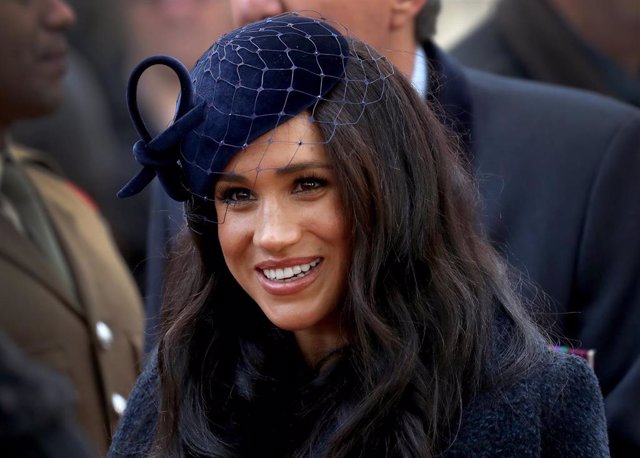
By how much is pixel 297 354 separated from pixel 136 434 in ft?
1.24

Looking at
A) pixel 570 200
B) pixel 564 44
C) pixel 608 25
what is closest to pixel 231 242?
pixel 570 200

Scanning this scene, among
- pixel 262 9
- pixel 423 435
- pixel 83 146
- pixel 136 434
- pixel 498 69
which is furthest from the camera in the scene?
pixel 83 146

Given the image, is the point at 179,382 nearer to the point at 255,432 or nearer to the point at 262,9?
the point at 255,432

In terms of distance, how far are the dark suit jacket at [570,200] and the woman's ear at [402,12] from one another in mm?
118

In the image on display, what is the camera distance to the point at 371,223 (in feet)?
8.18

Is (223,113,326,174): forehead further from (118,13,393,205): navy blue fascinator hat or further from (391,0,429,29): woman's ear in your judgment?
(391,0,429,29): woman's ear

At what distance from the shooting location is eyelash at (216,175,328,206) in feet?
8.10

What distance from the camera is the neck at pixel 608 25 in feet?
14.3

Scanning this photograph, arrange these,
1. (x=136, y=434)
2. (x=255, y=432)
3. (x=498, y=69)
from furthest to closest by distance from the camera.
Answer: (x=498, y=69) < (x=136, y=434) < (x=255, y=432)

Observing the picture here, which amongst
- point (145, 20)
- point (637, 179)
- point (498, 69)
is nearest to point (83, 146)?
point (145, 20)

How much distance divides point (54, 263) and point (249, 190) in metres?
1.54

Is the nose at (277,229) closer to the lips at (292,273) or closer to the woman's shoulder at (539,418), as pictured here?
the lips at (292,273)

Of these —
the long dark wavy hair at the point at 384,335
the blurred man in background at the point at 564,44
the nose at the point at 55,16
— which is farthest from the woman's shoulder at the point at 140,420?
the blurred man in background at the point at 564,44

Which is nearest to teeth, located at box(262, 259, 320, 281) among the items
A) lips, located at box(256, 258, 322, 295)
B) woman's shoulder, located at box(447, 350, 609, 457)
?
lips, located at box(256, 258, 322, 295)
